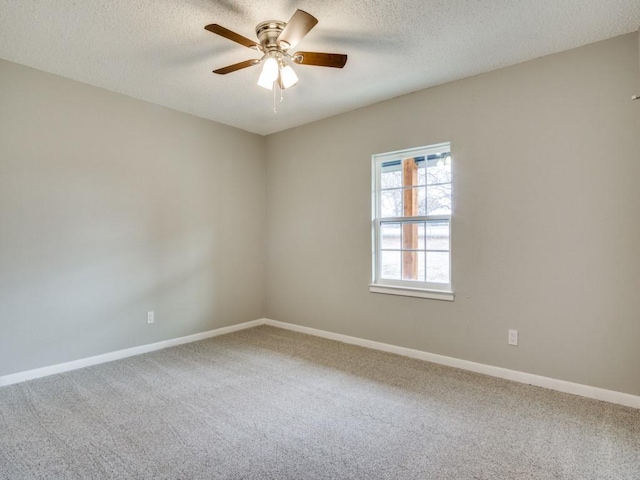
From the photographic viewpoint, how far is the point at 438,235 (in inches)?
129

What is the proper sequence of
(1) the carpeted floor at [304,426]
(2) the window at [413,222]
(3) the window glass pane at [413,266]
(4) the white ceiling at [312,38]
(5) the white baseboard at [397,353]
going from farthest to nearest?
(3) the window glass pane at [413,266], (2) the window at [413,222], (5) the white baseboard at [397,353], (4) the white ceiling at [312,38], (1) the carpeted floor at [304,426]

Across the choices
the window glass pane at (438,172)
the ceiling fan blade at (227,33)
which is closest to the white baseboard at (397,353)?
the window glass pane at (438,172)

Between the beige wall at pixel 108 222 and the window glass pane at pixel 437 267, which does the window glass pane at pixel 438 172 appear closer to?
the window glass pane at pixel 437 267

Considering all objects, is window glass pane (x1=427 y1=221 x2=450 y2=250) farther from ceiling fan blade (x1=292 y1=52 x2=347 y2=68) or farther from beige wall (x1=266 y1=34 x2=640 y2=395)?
ceiling fan blade (x1=292 y1=52 x2=347 y2=68)

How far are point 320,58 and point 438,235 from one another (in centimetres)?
189

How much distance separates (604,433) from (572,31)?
255 cm

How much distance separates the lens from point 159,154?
369 centimetres

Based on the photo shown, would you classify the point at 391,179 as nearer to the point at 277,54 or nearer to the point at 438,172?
the point at 438,172

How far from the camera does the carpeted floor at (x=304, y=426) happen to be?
5.73 ft

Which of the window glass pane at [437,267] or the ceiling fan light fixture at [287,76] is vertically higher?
the ceiling fan light fixture at [287,76]

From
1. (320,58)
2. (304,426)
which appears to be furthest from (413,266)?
(320,58)

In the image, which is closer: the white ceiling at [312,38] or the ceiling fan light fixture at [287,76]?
the white ceiling at [312,38]

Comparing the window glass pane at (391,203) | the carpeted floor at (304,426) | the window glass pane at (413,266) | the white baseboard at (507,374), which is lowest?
the carpeted floor at (304,426)

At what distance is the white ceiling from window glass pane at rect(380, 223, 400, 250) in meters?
1.30
